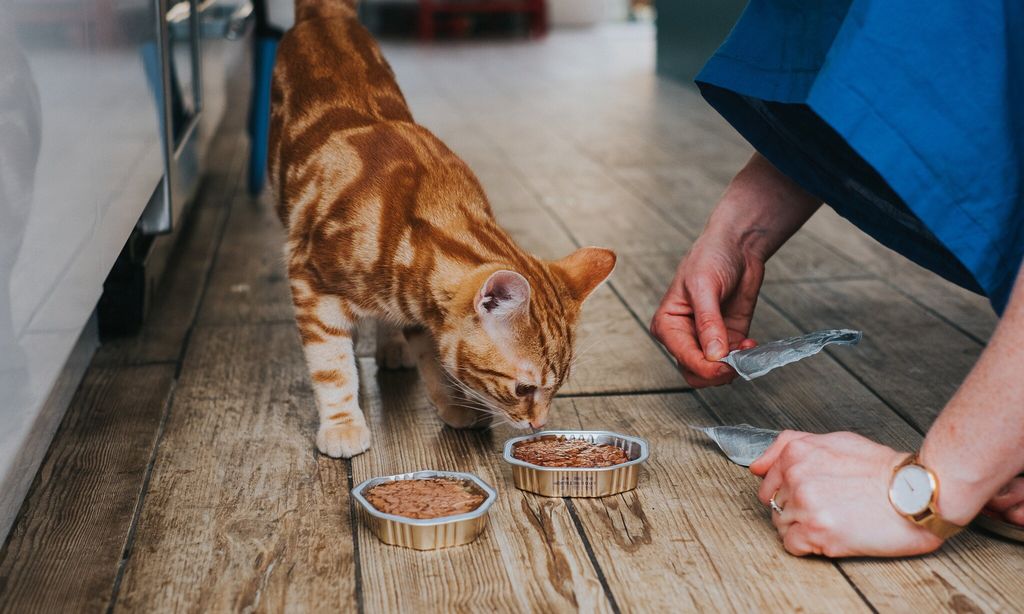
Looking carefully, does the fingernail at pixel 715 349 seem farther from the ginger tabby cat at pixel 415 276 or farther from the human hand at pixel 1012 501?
the human hand at pixel 1012 501

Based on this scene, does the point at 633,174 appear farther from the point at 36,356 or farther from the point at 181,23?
the point at 36,356

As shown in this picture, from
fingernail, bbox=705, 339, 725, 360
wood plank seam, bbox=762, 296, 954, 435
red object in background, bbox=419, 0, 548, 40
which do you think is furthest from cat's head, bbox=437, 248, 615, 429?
red object in background, bbox=419, 0, 548, 40

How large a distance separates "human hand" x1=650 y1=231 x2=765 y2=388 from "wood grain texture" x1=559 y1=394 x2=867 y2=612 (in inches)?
5.4

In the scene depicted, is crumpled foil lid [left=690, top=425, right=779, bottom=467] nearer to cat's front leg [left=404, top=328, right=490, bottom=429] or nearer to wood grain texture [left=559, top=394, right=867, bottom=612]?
wood grain texture [left=559, top=394, right=867, bottom=612]

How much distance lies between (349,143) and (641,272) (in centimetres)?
103

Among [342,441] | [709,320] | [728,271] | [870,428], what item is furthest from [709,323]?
[342,441]

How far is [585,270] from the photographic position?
1.63 metres

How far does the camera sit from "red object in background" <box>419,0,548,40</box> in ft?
30.3

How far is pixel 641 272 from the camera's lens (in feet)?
8.36

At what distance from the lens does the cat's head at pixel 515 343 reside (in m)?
1.47

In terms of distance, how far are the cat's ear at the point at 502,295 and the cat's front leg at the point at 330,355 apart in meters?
0.30

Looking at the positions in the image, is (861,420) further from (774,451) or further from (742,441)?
(774,451)

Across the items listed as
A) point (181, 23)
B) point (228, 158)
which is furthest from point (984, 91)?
point (228, 158)

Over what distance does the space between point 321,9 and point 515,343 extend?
1.01 meters
